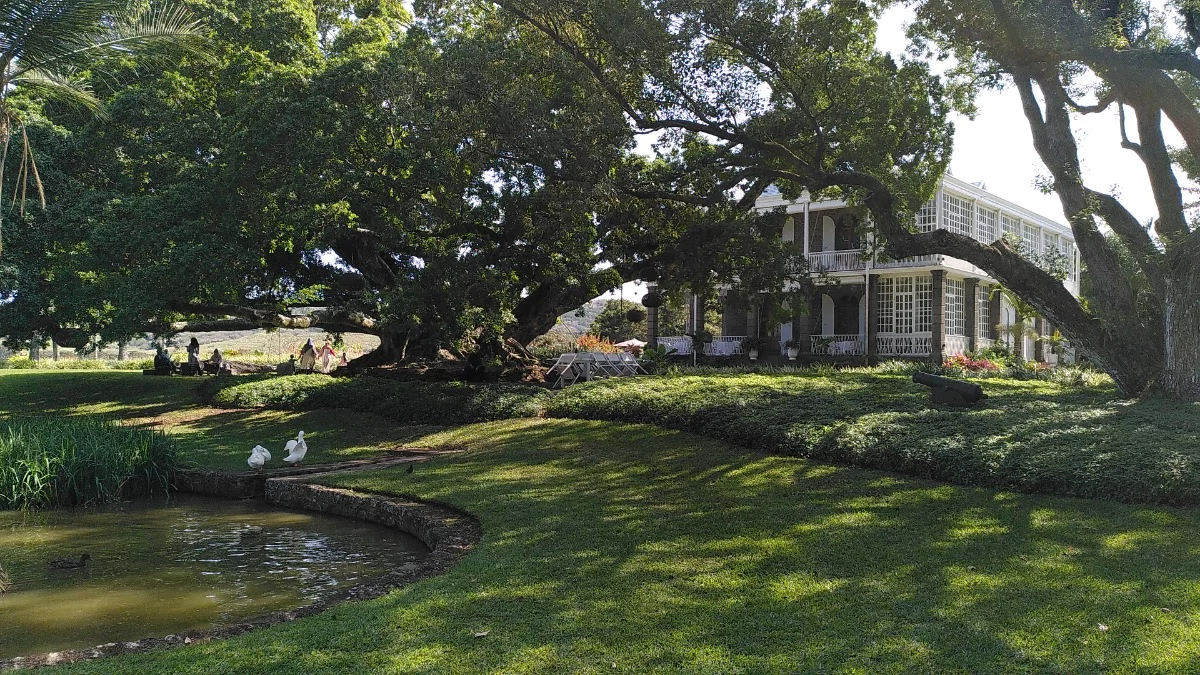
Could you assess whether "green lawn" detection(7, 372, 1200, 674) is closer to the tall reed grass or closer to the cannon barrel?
the cannon barrel

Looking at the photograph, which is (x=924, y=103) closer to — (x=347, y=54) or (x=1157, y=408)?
(x=1157, y=408)

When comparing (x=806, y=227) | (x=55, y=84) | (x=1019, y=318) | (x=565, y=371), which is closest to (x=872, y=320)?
(x=806, y=227)

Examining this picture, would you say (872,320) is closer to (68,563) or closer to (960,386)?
(960,386)

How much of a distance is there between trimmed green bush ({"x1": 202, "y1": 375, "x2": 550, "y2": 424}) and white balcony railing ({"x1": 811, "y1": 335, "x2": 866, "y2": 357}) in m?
13.5

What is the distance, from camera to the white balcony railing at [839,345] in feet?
89.2

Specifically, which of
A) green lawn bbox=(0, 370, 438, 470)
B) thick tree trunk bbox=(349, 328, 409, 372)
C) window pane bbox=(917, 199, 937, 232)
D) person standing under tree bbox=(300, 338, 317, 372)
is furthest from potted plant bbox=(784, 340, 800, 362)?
person standing under tree bbox=(300, 338, 317, 372)

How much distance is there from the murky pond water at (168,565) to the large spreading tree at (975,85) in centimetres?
752

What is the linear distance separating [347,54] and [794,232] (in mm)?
18099

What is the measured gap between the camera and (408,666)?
438cm

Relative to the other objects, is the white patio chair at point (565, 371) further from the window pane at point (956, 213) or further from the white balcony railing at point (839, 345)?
the window pane at point (956, 213)

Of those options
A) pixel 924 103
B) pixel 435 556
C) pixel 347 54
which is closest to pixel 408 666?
pixel 435 556

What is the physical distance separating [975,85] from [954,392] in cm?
585

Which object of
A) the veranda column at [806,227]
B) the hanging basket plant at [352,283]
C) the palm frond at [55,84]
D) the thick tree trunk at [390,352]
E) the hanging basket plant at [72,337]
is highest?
the veranda column at [806,227]

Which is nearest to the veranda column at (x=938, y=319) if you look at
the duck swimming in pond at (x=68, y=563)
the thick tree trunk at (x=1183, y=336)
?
the thick tree trunk at (x=1183, y=336)
